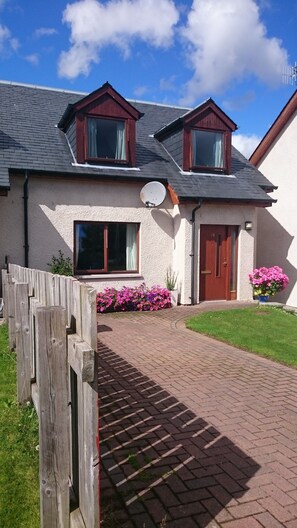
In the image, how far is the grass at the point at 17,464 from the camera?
270 centimetres

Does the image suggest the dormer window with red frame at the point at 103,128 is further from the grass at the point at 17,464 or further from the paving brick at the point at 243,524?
the paving brick at the point at 243,524

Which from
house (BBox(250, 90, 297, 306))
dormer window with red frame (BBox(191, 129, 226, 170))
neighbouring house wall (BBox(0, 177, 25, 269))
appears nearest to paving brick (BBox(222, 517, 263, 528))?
neighbouring house wall (BBox(0, 177, 25, 269))

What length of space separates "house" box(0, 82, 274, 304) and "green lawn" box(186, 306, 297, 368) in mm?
2076

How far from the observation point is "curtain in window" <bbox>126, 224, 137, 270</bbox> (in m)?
12.2

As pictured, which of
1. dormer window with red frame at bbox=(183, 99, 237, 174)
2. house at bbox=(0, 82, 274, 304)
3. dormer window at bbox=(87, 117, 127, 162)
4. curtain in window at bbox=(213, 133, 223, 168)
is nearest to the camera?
house at bbox=(0, 82, 274, 304)

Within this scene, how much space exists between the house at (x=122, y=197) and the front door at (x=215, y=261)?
1.3 inches

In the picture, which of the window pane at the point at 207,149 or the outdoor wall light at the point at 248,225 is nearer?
the outdoor wall light at the point at 248,225

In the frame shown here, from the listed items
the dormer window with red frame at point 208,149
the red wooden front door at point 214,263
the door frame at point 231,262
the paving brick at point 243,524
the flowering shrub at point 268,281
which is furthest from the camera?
the dormer window with red frame at point 208,149

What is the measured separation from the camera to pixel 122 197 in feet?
38.9

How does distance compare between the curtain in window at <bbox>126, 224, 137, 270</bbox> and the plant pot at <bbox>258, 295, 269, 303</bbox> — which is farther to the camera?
the plant pot at <bbox>258, 295, 269, 303</bbox>

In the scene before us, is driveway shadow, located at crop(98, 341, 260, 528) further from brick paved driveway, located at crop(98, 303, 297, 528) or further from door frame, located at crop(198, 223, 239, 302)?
door frame, located at crop(198, 223, 239, 302)

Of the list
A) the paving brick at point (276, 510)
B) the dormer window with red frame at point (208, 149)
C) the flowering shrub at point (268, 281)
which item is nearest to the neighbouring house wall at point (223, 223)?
the flowering shrub at point (268, 281)

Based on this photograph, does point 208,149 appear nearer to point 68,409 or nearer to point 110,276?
point 110,276

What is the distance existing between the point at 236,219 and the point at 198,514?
10.9 m
